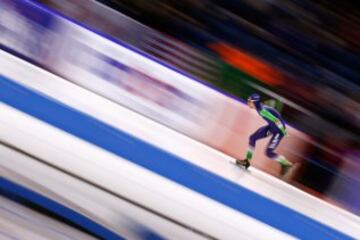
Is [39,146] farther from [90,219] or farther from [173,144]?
[173,144]

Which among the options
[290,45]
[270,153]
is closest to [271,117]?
[270,153]

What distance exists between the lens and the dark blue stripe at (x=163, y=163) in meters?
3.73

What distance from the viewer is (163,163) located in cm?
382

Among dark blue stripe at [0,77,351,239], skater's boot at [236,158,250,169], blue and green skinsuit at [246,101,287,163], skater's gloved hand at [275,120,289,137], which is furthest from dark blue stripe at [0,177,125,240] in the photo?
skater's gloved hand at [275,120,289,137]

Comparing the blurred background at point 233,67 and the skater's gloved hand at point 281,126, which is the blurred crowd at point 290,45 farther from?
the skater's gloved hand at point 281,126

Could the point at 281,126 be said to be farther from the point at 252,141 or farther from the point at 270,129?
the point at 252,141

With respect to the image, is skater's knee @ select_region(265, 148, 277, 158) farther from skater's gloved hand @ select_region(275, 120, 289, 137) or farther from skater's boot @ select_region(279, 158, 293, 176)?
skater's gloved hand @ select_region(275, 120, 289, 137)

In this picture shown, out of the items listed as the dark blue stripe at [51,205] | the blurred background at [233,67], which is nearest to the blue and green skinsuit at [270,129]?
the blurred background at [233,67]

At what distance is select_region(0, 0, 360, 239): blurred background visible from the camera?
420cm

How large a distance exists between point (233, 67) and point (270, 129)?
609mm

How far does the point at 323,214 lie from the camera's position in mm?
4125

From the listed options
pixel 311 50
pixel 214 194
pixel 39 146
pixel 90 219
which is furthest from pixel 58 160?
pixel 311 50

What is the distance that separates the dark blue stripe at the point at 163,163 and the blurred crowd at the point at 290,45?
0.59 m

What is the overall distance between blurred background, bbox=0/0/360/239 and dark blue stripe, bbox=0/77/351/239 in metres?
0.41
